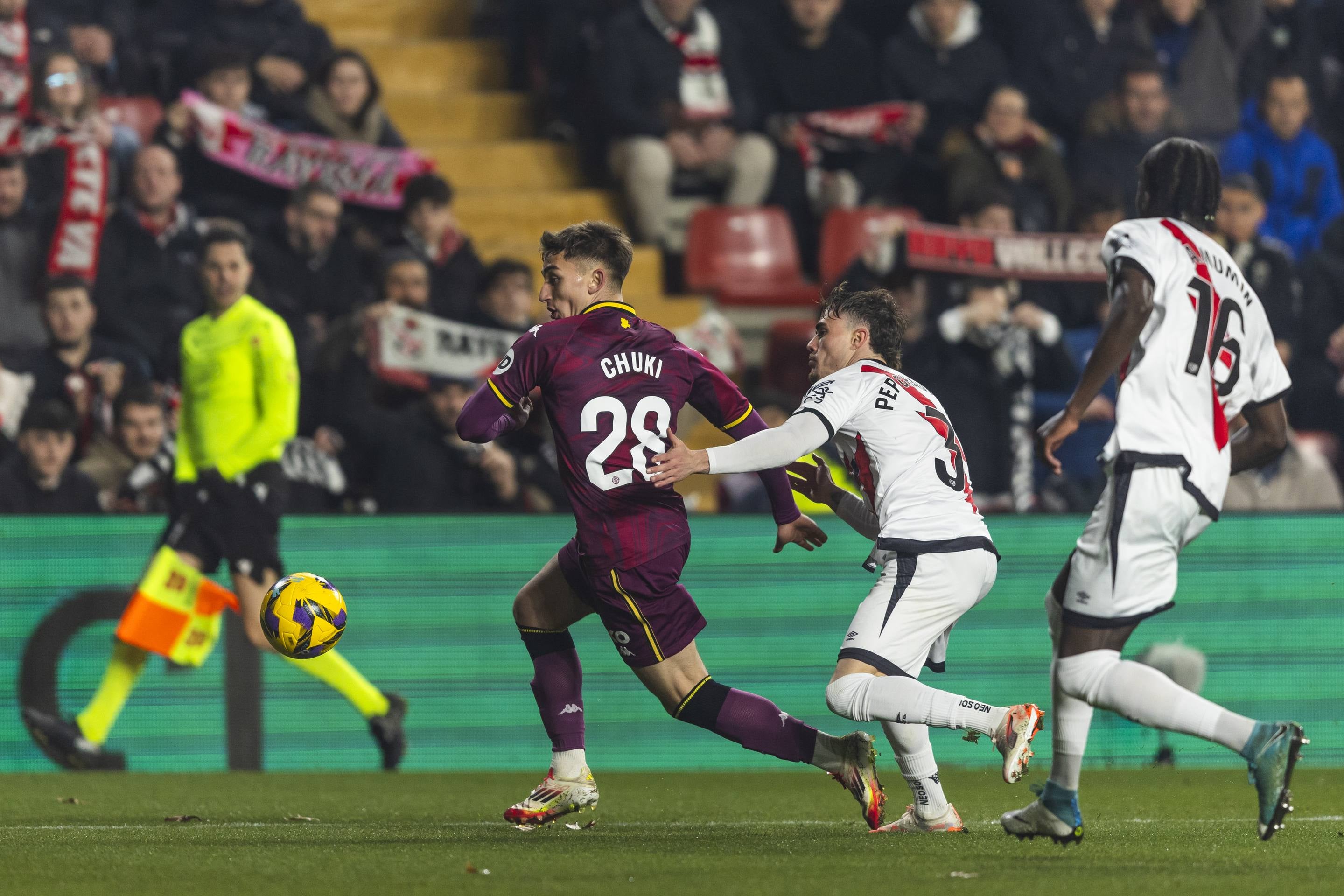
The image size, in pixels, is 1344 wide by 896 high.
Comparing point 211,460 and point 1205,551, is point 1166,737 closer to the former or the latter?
point 1205,551

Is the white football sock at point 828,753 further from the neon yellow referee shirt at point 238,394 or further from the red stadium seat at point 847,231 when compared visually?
the red stadium seat at point 847,231

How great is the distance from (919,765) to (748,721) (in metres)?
0.55

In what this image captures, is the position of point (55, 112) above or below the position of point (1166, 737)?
above

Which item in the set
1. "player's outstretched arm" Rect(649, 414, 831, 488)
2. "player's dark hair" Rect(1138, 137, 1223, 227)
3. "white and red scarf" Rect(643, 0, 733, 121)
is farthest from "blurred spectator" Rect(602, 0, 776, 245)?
"player's dark hair" Rect(1138, 137, 1223, 227)

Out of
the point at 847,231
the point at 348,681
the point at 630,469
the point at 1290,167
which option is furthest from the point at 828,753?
the point at 1290,167

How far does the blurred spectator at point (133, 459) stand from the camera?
10.0m

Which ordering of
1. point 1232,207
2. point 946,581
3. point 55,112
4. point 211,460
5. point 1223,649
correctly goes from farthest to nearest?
point 1232,207 → point 55,112 → point 1223,649 → point 211,460 → point 946,581

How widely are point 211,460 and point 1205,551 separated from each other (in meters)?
4.95

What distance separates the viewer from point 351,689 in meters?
9.14

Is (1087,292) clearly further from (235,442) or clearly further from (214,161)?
(235,442)

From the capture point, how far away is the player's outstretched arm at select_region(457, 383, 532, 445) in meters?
5.81

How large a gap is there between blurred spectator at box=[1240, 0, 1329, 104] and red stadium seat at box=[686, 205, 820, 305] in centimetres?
391

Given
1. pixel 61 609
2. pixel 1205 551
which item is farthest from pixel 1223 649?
pixel 61 609

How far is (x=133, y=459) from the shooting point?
10.1 m
